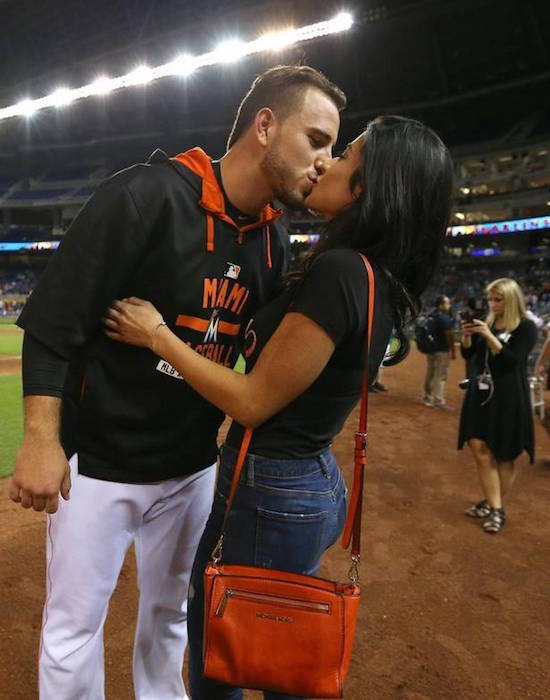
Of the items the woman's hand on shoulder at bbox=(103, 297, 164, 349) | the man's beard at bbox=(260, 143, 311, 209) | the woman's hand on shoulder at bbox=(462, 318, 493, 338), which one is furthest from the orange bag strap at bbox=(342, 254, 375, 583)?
the woman's hand on shoulder at bbox=(462, 318, 493, 338)

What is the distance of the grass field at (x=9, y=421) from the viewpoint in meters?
5.62

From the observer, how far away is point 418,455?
6.78 meters

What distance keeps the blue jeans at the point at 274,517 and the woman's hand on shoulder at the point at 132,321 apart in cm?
48

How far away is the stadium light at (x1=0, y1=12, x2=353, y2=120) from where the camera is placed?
2911cm

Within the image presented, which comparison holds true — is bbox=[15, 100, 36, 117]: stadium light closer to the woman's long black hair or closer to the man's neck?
the man's neck

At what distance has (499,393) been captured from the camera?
460 cm

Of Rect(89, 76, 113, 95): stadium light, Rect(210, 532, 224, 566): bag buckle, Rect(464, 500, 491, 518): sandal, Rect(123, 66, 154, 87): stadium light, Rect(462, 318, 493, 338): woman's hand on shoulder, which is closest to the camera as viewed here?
Rect(210, 532, 224, 566): bag buckle

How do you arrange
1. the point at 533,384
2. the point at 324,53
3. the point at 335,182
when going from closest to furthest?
the point at 335,182
the point at 533,384
the point at 324,53

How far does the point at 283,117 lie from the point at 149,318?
956 mm

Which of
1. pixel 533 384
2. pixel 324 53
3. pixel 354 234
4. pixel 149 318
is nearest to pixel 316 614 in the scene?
pixel 149 318

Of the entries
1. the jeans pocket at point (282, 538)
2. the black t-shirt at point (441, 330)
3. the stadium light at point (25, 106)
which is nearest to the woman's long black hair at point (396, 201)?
the jeans pocket at point (282, 538)

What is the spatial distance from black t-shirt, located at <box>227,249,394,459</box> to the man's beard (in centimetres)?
52

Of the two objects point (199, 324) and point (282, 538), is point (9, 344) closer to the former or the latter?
point (199, 324)

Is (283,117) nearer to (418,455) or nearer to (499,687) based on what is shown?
(499,687)
